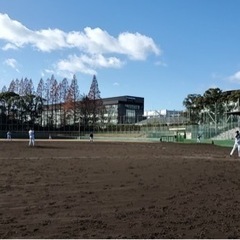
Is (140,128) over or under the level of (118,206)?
over

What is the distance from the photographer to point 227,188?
1238 cm

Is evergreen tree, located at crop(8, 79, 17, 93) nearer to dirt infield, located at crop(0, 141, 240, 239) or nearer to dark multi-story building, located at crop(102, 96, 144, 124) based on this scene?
dark multi-story building, located at crop(102, 96, 144, 124)

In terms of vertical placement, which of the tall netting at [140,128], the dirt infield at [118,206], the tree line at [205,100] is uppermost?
the tree line at [205,100]

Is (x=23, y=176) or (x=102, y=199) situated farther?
(x=23, y=176)

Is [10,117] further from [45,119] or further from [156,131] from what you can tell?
[156,131]

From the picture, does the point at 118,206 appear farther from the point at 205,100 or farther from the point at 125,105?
the point at 125,105

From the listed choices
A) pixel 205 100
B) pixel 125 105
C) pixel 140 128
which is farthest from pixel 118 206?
pixel 125 105

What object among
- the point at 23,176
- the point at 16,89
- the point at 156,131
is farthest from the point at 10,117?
the point at 23,176

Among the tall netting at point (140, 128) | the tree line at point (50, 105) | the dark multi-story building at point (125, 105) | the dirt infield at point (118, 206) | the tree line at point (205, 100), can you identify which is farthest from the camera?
the dark multi-story building at point (125, 105)

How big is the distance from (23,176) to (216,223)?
29.0 ft

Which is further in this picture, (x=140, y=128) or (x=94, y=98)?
(x=94, y=98)

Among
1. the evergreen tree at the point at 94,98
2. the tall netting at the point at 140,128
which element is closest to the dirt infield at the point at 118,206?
the tall netting at the point at 140,128

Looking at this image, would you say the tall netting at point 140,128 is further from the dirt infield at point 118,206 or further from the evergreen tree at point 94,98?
the dirt infield at point 118,206

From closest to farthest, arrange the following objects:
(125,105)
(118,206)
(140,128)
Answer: (118,206)
(140,128)
(125,105)
